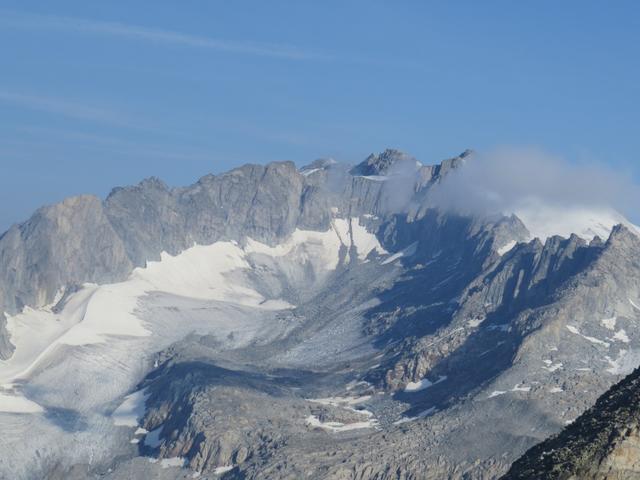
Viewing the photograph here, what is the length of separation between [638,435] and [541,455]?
20.7ft

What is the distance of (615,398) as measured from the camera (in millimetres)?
87938

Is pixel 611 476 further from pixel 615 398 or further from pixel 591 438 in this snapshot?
pixel 615 398

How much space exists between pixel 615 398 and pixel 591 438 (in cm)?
611

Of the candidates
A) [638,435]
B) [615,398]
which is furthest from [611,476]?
[615,398]

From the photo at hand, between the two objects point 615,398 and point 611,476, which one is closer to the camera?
point 611,476

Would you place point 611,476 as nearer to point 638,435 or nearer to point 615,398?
point 638,435

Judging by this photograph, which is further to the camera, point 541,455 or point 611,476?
point 541,455

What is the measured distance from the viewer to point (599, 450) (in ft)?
264

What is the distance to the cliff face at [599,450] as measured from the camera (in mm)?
79812

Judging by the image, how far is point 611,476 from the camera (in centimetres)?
7975

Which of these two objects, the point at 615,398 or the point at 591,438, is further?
the point at 615,398

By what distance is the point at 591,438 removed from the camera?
8231 cm

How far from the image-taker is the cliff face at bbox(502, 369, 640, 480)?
79812 millimetres

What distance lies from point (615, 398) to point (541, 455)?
4989mm
